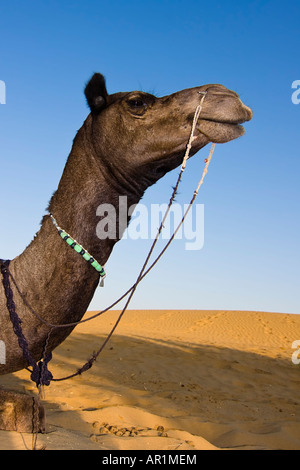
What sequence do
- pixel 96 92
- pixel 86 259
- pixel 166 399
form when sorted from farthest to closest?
1. pixel 166 399
2. pixel 96 92
3. pixel 86 259

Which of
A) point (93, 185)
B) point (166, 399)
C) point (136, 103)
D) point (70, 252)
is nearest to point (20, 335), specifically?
point (70, 252)

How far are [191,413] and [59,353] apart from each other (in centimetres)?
580

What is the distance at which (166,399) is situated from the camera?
26.2ft

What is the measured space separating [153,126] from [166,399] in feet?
19.5

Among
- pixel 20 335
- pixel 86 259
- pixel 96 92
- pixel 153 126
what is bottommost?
pixel 20 335

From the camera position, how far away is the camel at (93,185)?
3.44 meters

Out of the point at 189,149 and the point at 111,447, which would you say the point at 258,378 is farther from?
the point at 189,149

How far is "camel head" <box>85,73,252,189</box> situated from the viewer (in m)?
3.40

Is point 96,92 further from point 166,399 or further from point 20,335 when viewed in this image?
point 166,399

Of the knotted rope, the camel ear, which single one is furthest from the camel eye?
the knotted rope

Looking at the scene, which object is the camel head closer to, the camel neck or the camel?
the camel

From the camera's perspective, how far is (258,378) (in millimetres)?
11453

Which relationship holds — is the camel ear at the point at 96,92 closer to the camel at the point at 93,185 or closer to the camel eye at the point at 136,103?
the camel at the point at 93,185
